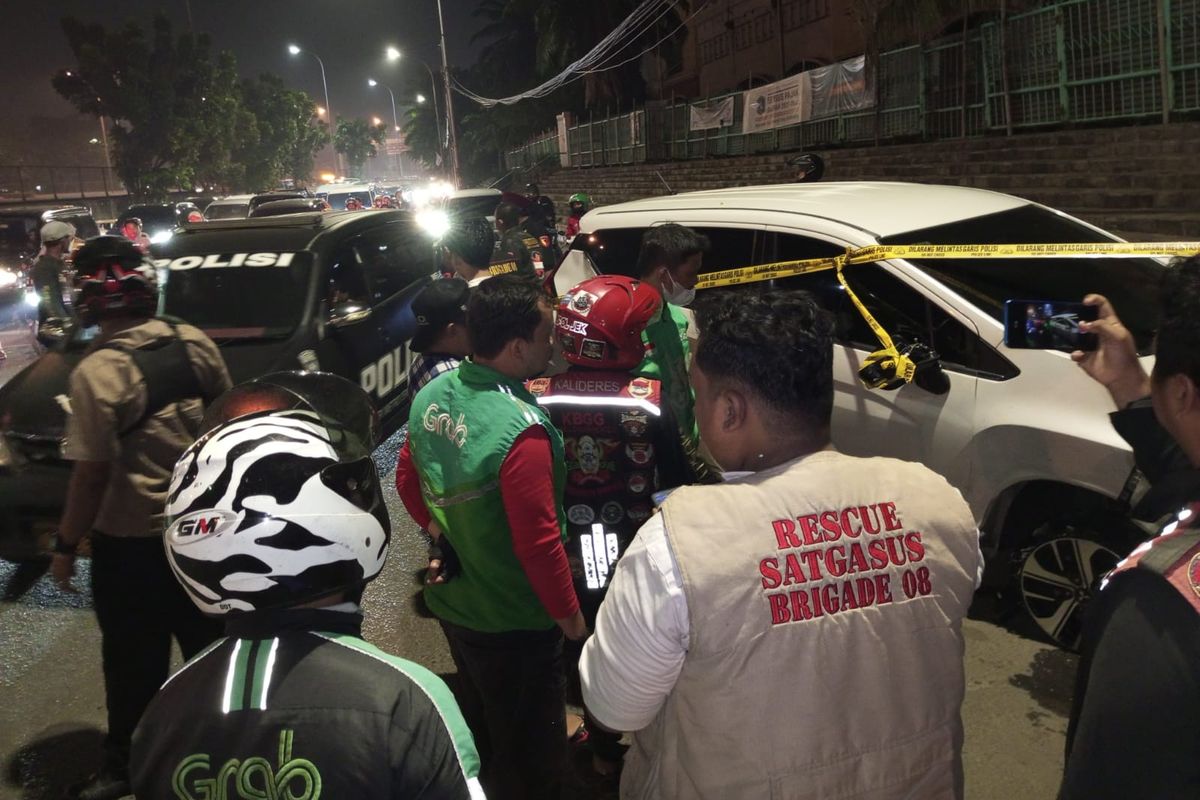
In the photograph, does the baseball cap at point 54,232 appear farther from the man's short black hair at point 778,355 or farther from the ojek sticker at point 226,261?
the man's short black hair at point 778,355

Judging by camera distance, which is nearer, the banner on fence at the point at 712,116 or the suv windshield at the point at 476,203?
the suv windshield at the point at 476,203

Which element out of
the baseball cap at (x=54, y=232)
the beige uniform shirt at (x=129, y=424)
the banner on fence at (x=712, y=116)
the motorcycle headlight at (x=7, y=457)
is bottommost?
the motorcycle headlight at (x=7, y=457)

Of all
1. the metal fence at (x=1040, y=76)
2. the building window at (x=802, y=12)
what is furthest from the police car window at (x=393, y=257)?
the building window at (x=802, y=12)

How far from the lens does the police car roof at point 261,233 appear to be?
620cm

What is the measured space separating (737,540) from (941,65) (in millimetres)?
14265

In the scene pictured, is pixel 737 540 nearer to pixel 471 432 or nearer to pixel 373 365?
pixel 471 432

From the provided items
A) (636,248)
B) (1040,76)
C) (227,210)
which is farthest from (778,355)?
(227,210)

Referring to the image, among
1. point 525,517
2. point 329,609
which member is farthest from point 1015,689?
point 329,609

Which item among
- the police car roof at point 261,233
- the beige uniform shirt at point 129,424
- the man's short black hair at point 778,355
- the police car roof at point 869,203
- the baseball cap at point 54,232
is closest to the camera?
the man's short black hair at point 778,355

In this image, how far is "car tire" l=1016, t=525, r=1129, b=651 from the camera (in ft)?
11.3

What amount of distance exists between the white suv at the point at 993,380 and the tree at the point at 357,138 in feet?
380

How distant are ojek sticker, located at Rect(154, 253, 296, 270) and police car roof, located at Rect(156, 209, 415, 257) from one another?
7 centimetres

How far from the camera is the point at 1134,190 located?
28.0 feet

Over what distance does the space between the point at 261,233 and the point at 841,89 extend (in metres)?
12.4
